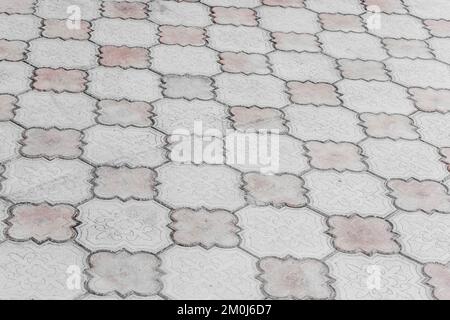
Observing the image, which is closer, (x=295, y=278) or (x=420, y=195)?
(x=295, y=278)

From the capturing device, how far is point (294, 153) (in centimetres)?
261

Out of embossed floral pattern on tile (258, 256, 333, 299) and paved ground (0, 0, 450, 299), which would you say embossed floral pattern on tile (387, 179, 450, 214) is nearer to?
paved ground (0, 0, 450, 299)

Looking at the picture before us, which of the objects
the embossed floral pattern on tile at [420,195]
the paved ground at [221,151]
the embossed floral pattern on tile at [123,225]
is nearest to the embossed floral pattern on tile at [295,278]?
the paved ground at [221,151]

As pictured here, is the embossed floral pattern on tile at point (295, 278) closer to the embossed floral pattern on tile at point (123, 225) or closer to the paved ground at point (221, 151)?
the paved ground at point (221, 151)

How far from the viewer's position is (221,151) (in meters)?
2.58

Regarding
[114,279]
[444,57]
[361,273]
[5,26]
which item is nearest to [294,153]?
[361,273]

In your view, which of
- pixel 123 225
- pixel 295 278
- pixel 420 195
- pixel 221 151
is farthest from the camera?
pixel 221 151

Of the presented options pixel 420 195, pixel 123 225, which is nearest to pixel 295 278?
pixel 123 225

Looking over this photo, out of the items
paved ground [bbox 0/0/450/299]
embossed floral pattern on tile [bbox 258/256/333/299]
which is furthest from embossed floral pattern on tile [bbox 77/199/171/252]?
embossed floral pattern on tile [bbox 258/256/333/299]

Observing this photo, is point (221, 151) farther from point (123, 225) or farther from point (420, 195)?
point (420, 195)

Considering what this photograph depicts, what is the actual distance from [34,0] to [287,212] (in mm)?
1794

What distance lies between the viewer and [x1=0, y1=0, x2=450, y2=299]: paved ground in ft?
6.84

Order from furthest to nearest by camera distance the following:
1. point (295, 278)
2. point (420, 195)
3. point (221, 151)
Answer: point (221, 151) → point (420, 195) → point (295, 278)
